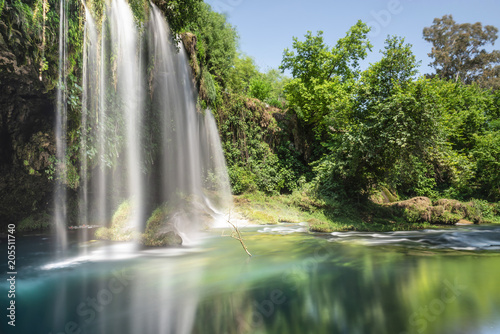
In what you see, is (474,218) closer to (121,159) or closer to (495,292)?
(495,292)

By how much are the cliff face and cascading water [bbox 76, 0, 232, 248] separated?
4.68 feet

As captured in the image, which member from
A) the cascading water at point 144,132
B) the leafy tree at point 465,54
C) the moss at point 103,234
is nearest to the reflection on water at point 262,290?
the moss at point 103,234

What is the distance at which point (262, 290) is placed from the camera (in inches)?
207

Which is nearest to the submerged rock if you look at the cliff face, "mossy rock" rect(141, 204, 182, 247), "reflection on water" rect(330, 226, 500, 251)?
"reflection on water" rect(330, 226, 500, 251)

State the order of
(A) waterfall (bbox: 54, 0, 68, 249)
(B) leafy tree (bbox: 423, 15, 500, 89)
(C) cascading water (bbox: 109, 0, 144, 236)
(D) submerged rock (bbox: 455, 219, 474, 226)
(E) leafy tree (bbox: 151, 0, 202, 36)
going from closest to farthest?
(A) waterfall (bbox: 54, 0, 68, 249), (C) cascading water (bbox: 109, 0, 144, 236), (E) leafy tree (bbox: 151, 0, 202, 36), (D) submerged rock (bbox: 455, 219, 474, 226), (B) leafy tree (bbox: 423, 15, 500, 89)

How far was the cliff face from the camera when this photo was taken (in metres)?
7.80

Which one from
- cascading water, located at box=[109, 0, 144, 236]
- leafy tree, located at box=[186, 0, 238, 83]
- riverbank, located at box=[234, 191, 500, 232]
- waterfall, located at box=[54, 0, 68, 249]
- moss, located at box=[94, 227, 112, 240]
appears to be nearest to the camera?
waterfall, located at box=[54, 0, 68, 249]

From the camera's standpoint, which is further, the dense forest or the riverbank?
the riverbank

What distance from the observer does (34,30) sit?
6.65 m

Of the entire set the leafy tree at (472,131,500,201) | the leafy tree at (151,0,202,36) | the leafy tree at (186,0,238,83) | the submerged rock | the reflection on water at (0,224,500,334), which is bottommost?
the submerged rock

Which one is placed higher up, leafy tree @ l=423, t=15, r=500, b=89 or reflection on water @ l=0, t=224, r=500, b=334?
leafy tree @ l=423, t=15, r=500, b=89

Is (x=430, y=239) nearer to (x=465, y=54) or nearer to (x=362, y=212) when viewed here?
(x=362, y=212)

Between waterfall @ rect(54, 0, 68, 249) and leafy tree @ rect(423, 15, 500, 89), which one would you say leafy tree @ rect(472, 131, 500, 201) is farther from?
waterfall @ rect(54, 0, 68, 249)

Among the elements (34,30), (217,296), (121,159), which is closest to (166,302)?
(217,296)
